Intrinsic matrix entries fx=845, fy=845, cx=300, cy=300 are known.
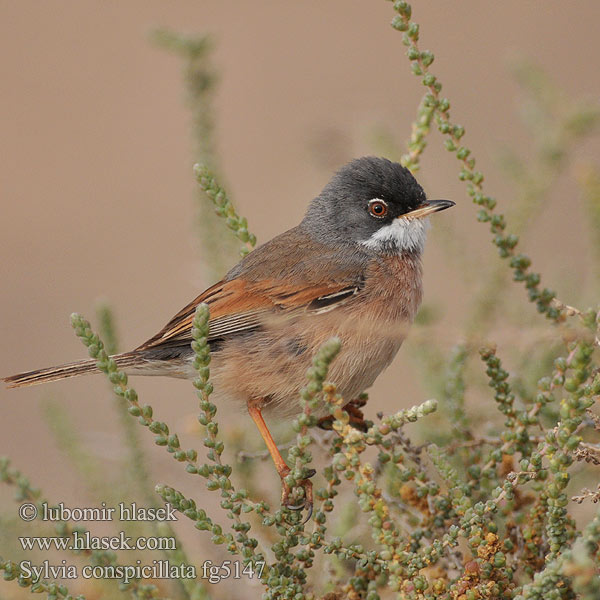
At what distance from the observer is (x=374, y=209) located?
4.46 m

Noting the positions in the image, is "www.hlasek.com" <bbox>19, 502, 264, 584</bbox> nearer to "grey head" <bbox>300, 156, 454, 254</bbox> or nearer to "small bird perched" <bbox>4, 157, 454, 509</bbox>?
"small bird perched" <bbox>4, 157, 454, 509</bbox>

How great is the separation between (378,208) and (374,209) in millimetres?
24

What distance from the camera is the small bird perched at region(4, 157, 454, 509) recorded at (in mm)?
3768

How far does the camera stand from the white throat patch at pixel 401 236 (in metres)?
4.39

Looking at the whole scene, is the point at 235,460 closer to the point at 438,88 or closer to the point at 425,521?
the point at 425,521

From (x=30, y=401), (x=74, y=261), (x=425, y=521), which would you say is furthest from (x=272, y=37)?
(x=425, y=521)

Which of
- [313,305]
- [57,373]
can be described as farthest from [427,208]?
[57,373]

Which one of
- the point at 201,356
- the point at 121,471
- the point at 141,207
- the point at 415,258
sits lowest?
the point at 201,356

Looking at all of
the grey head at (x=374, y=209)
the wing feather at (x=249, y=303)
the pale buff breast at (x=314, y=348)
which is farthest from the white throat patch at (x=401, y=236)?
the wing feather at (x=249, y=303)

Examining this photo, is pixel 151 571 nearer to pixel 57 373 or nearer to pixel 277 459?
pixel 277 459

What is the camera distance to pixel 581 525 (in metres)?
3.24

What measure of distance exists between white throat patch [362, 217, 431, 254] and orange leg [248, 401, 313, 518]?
110cm

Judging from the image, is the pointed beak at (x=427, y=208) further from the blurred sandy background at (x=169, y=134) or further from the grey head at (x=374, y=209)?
the blurred sandy background at (x=169, y=134)

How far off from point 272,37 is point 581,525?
11.5m
